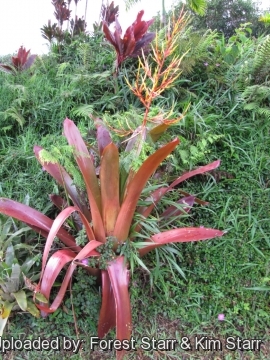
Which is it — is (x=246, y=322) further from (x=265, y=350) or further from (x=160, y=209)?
(x=160, y=209)

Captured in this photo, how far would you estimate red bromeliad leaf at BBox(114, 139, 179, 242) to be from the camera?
5.02 feet

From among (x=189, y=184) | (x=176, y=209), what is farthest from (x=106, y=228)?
(x=189, y=184)

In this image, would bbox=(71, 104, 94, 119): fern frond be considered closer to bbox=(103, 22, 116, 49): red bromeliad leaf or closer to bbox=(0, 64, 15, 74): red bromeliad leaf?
bbox=(103, 22, 116, 49): red bromeliad leaf

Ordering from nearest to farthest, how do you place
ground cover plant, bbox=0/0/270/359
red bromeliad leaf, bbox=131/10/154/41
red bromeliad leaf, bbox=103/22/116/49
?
1. ground cover plant, bbox=0/0/270/359
2. red bromeliad leaf, bbox=103/22/116/49
3. red bromeliad leaf, bbox=131/10/154/41

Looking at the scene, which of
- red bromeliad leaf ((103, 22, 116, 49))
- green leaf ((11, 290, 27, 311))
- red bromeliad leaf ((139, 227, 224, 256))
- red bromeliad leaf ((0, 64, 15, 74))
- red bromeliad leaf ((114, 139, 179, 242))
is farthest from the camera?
red bromeliad leaf ((0, 64, 15, 74))

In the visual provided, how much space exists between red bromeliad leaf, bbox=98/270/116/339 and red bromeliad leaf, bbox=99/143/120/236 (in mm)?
302

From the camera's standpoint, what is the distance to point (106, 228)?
1.87 m

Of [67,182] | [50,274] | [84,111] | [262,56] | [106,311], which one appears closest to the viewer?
[50,274]

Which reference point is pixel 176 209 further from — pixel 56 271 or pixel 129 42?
pixel 129 42

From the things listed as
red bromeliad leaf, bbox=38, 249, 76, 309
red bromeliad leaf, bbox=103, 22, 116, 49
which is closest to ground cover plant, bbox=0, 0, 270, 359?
red bromeliad leaf, bbox=38, 249, 76, 309

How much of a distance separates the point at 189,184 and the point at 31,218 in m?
1.20

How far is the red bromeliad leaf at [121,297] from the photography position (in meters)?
1.57

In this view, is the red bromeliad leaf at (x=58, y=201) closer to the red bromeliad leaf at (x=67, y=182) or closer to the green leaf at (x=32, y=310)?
the red bromeliad leaf at (x=67, y=182)

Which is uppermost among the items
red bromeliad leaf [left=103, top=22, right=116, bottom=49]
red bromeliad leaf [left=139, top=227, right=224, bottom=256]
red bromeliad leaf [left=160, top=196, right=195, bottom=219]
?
red bromeliad leaf [left=103, top=22, right=116, bottom=49]
